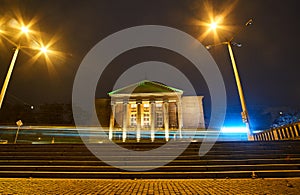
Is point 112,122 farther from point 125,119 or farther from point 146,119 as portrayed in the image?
point 146,119

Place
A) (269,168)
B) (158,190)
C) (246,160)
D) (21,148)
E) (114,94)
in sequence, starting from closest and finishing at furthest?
(158,190) → (269,168) → (246,160) → (21,148) → (114,94)

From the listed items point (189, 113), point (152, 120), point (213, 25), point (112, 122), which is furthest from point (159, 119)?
point (213, 25)

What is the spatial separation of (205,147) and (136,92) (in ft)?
71.3

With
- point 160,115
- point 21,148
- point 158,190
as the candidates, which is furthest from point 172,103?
point 158,190

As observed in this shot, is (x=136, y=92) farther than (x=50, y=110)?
No

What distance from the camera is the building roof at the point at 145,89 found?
2994cm

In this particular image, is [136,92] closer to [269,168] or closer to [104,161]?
[104,161]

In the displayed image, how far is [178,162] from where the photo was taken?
7.60 meters

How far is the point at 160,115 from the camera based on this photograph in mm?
31531

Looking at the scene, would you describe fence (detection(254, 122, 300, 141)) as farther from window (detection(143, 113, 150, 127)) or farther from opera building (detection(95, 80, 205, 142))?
window (detection(143, 113, 150, 127))

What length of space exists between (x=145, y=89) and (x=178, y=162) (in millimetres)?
23563

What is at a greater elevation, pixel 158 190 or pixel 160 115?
pixel 160 115

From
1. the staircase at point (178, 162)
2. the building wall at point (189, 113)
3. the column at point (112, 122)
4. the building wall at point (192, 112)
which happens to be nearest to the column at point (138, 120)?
the building wall at point (189, 113)

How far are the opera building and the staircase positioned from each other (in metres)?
17.5
